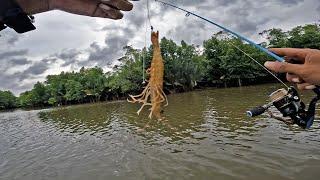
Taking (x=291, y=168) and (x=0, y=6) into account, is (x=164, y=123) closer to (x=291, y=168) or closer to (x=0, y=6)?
(x=291, y=168)

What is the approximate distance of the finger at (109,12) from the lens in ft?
5.79

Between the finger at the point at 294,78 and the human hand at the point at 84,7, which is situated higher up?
the human hand at the point at 84,7

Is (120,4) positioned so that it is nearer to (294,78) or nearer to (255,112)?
(294,78)

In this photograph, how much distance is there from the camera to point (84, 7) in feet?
5.64

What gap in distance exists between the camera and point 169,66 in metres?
70.6

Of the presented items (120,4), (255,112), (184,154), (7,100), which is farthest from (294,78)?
(7,100)

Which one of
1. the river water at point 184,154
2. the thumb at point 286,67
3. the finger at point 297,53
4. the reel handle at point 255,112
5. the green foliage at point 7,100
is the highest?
the green foliage at point 7,100

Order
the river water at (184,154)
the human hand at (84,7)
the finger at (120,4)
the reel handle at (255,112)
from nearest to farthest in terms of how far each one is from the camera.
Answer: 1. the human hand at (84,7)
2. the finger at (120,4)
3. the reel handle at (255,112)
4. the river water at (184,154)

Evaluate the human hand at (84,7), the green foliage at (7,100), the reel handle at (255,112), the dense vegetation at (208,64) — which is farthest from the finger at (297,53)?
the green foliage at (7,100)

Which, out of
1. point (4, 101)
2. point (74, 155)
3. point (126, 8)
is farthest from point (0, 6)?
point (4, 101)

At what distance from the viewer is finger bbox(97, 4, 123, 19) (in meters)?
1.76

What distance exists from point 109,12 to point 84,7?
0.15m

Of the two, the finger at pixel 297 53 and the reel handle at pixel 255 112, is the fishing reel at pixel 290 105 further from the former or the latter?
the finger at pixel 297 53

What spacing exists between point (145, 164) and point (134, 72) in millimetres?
68446
